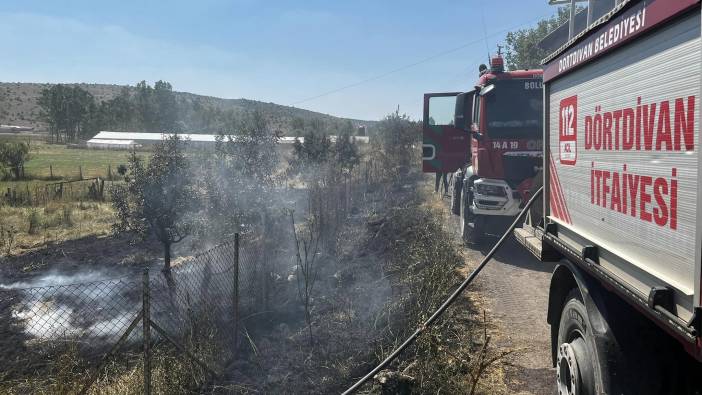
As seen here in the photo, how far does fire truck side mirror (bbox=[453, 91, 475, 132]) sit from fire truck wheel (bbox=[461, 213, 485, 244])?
64.2 inches

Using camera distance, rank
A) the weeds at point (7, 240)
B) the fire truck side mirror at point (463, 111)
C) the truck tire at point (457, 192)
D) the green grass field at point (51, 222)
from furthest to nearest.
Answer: the green grass field at point (51, 222), the weeds at point (7, 240), the truck tire at point (457, 192), the fire truck side mirror at point (463, 111)

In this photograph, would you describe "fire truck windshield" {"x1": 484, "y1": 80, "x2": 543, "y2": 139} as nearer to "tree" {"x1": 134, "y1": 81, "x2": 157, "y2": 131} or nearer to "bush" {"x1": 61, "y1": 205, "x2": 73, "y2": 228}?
"bush" {"x1": 61, "y1": 205, "x2": 73, "y2": 228}

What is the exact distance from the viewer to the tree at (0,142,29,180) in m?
25.7

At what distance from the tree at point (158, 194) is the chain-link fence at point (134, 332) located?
1038mm

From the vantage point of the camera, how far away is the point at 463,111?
8844 millimetres

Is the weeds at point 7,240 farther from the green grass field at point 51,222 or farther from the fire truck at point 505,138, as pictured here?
the fire truck at point 505,138

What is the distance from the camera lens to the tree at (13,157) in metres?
Result: 25.7

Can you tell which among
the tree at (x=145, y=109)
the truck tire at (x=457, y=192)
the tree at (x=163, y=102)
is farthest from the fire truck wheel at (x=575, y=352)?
the tree at (x=145, y=109)

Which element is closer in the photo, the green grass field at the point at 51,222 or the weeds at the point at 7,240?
the weeds at the point at 7,240

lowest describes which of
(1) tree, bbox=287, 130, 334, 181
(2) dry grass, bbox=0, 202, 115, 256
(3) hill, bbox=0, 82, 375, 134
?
(2) dry grass, bbox=0, 202, 115, 256

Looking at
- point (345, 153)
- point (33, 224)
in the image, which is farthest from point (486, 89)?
point (33, 224)

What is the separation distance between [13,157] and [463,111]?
25.9m

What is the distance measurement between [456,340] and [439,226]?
434cm

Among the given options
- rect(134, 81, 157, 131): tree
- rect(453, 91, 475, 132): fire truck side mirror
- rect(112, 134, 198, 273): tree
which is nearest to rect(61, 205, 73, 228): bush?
rect(112, 134, 198, 273): tree
